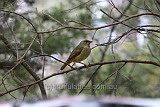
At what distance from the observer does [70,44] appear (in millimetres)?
6227

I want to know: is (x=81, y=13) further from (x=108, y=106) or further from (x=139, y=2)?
(x=108, y=106)

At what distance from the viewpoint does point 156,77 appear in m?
8.77

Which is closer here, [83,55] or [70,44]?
[83,55]

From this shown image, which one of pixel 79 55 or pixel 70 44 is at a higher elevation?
pixel 70 44

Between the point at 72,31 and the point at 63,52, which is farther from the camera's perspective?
the point at 72,31

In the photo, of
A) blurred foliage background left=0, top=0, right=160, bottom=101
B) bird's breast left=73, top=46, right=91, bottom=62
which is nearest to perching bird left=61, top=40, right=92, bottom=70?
bird's breast left=73, top=46, right=91, bottom=62

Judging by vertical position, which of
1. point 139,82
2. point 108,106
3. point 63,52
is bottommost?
point 108,106

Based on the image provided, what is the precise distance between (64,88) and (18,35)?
1.21 m

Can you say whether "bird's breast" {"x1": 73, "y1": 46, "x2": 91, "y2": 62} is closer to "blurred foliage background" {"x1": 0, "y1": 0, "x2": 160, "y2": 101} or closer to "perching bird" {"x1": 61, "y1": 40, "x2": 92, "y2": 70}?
"perching bird" {"x1": 61, "y1": 40, "x2": 92, "y2": 70}

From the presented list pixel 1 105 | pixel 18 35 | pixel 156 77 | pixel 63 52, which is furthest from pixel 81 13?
pixel 1 105

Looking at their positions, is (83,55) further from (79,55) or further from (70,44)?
(70,44)

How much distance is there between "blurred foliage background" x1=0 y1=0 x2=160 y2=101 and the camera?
4769 mm

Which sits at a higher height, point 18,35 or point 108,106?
point 18,35

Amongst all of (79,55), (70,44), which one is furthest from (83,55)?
(70,44)
